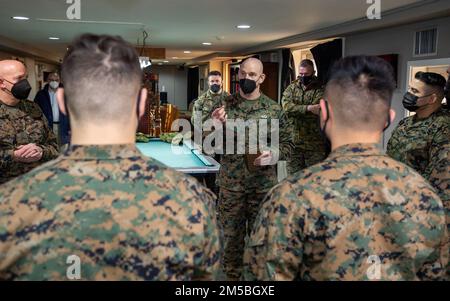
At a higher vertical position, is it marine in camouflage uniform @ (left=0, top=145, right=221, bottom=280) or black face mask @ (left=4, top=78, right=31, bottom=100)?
black face mask @ (left=4, top=78, right=31, bottom=100)

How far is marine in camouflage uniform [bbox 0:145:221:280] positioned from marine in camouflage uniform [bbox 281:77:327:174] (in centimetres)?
384

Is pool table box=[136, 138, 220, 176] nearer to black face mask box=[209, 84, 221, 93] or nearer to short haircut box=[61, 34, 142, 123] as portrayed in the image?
black face mask box=[209, 84, 221, 93]

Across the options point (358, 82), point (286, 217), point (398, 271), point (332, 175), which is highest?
point (358, 82)

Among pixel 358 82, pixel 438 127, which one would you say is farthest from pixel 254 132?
pixel 358 82

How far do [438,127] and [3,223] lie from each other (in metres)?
2.51

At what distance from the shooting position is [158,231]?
1.03 meters

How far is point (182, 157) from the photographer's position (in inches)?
156

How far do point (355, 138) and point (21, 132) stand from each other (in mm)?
2320

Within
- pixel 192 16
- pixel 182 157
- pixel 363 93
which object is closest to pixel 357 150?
pixel 363 93

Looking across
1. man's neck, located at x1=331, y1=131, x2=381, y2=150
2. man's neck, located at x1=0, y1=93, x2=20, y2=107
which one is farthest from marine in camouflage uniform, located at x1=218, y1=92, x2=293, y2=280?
man's neck, located at x1=331, y1=131, x2=381, y2=150

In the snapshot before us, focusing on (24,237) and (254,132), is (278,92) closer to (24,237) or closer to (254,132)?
→ (254,132)

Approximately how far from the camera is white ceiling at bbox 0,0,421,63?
455cm

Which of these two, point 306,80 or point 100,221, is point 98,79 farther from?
point 306,80

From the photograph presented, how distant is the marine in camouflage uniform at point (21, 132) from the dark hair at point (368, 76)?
84.2 inches
